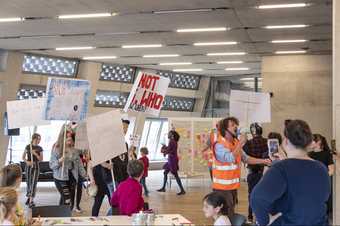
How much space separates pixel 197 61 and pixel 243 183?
14.1 feet

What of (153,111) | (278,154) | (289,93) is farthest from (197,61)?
(278,154)

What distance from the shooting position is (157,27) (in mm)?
9734

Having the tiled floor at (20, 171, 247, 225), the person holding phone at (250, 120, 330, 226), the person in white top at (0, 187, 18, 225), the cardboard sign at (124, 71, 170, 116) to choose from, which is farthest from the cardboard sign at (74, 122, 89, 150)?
the person holding phone at (250, 120, 330, 226)

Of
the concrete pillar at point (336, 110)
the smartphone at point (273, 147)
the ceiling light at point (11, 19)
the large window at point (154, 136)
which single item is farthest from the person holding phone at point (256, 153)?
the large window at point (154, 136)

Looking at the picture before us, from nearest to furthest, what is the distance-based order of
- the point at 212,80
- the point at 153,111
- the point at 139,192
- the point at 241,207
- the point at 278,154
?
1. the point at 139,192
2. the point at 278,154
3. the point at 153,111
4. the point at 241,207
5. the point at 212,80

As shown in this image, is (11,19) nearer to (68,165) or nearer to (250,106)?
(68,165)

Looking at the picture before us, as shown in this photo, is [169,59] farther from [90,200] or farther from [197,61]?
[90,200]

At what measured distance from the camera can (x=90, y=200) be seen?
31.8ft

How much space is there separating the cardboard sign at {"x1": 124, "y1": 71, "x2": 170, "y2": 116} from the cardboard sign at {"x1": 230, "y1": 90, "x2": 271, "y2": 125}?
0.97 metres

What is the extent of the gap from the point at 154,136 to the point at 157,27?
1012cm

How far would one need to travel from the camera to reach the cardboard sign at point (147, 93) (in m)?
5.76

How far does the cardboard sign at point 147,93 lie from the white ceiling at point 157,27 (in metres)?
2.40

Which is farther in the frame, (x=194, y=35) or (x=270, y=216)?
(x=194, y=35)

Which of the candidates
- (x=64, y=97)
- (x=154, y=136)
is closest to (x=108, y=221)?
(x=64, y=97)
